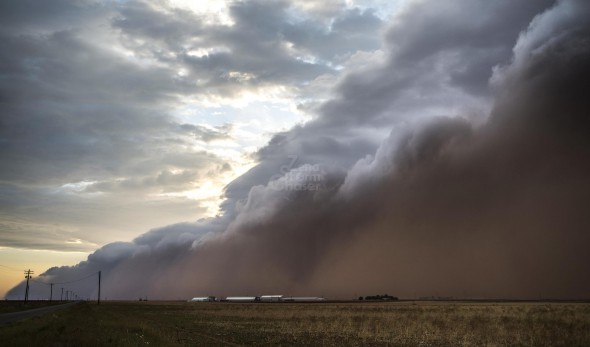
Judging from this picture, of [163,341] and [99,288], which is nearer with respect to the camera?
[163,341]

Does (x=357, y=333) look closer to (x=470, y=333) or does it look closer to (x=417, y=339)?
(x=417, y=339)

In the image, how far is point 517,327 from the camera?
137 feet

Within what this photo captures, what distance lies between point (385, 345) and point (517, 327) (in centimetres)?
1745

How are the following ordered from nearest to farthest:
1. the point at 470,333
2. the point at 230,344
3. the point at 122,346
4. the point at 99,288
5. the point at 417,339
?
the point at 122,346 < the point at 230,344 < the point at 417,339 < the point at 470,333 < the point at 99,288

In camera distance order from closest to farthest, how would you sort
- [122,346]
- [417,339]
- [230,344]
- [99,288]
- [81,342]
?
[122,346]
[81,342]
[230,344]
[417,339]
[99,288]

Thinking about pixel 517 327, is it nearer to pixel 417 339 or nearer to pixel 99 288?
pixel 417 339

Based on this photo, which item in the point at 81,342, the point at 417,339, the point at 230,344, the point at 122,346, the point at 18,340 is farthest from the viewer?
the point at 417,339

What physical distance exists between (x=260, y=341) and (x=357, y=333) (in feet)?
30.5

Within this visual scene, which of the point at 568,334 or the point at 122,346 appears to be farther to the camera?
the point at 568,334

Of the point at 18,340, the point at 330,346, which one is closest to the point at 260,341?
the point at 330,346

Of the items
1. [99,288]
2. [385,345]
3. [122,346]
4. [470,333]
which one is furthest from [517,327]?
[99,288]

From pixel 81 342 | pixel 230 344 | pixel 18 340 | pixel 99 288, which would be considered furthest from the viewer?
pixel 99 288

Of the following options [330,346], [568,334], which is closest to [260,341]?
[330,346]

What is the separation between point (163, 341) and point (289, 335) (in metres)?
12.4
